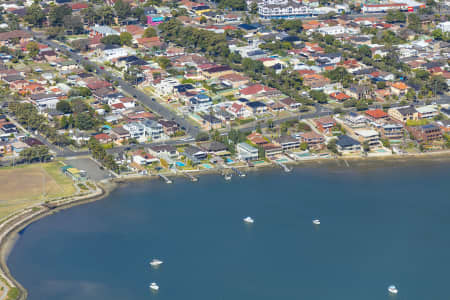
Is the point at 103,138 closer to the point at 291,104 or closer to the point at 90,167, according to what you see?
the point at 90,167

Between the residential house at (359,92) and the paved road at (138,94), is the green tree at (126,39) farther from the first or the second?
the residential house at (359,92)

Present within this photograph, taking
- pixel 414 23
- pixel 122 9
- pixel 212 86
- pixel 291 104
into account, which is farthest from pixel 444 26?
pixel 122 9

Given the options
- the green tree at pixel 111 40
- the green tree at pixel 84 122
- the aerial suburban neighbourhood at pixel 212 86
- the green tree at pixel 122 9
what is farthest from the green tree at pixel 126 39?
the green tree at pixel 84 122

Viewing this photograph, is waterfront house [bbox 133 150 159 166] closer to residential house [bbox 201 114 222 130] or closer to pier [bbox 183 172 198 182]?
pier [bbox 183 172 198 182]

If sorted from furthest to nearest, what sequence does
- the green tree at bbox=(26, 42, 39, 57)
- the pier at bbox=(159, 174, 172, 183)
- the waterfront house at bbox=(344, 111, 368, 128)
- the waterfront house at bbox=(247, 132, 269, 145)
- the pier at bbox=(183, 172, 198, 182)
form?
the green tree at bbox=(26, 42, 39, 57)
the waterfront house at bbox=(344, 111, 368, 128)
the waterfront house at bbox=(247, 132, 269, 145)
the pier at bbox=(183, 172, 198, 182)
the pier at bbox=(159, 174, 172, 183)

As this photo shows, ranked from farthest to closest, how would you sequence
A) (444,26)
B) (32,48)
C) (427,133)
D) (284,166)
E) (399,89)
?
(444,26)
(32,48)
(399,89)
(427,133)
(284,166)

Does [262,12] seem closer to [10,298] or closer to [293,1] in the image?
[293,1]

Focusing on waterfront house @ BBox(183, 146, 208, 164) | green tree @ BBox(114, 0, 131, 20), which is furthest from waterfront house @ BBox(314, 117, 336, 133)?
green tree @ BBox(114, 0, 131, 20)
